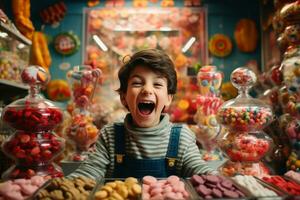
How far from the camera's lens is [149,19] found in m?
4.37

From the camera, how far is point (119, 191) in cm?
100

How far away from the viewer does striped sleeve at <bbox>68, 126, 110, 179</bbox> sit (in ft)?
4.49

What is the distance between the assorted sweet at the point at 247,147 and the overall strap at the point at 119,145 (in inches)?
21.3

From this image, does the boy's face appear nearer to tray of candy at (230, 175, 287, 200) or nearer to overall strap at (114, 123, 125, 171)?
overall strap at (114, 123, 125, 171)

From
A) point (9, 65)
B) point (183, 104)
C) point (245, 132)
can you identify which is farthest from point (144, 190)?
point (183, 104)

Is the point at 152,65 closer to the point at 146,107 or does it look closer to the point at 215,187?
the point at 146,107

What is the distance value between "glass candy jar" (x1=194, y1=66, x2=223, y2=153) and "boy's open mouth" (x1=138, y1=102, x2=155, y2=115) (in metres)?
1.14

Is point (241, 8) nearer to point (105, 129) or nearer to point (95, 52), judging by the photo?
point (95, 52)

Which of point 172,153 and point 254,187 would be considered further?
point 172,153

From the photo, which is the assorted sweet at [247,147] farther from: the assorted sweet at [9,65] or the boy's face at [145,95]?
the assorted sweet at [9,65]

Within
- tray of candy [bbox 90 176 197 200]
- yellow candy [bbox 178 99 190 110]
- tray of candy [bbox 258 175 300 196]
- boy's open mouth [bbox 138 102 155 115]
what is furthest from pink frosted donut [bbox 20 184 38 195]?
yellow candy [bbox 178 99 190 110]

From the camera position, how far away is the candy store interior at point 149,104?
44.6 inches

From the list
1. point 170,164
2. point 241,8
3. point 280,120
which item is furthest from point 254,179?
point 241,8

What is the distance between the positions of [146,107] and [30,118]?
517 millimetres
